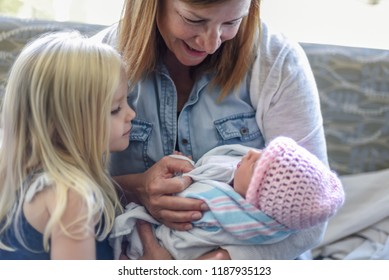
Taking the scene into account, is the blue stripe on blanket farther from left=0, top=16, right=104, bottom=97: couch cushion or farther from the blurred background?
the blurred background

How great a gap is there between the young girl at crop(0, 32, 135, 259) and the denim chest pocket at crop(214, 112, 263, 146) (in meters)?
0.24

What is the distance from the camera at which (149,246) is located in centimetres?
108

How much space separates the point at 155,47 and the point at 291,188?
1.38 feet

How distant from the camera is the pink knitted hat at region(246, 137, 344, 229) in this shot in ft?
3.16

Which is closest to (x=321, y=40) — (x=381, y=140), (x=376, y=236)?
(x=381, y=140)

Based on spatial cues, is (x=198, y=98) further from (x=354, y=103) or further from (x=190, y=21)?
(x=354, y=103)

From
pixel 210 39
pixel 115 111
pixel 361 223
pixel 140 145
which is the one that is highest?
pixel 210 39

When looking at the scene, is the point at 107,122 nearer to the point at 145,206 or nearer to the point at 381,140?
the point at 145,206

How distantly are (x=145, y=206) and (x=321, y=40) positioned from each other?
2.89 ft

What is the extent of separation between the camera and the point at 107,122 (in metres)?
1.04

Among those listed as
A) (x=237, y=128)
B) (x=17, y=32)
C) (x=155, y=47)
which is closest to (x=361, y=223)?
(x=237, y=128)

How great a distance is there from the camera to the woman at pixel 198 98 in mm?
1100

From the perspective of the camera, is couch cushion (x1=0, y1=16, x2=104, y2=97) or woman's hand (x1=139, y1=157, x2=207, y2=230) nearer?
woman's hand (x1=139, y1=157, x2=207, y2=230)

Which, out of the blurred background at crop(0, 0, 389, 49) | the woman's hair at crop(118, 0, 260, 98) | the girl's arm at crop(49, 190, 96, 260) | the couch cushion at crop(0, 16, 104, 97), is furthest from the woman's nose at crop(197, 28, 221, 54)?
the blurred background at crop(0, 0, 389, 49)
